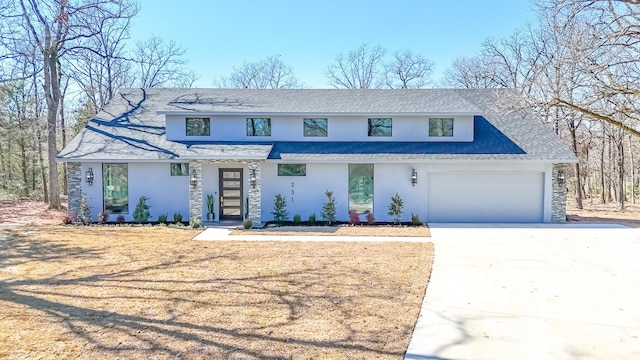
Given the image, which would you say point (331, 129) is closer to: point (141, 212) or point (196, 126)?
point (196, 126)

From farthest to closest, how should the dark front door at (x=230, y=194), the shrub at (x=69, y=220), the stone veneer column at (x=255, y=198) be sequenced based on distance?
the dark front door at (x=230, y=194)
the shrub at (x=69, y=220)
the stone veneer column at (x=255, y=198)

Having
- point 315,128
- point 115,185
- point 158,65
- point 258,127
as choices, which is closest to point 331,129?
point 315,128

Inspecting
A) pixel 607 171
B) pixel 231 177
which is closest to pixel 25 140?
pixel 231 177

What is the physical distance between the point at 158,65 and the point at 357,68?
18053 mm

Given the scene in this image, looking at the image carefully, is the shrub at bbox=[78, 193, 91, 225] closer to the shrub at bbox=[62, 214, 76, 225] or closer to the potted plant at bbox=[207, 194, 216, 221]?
the shrub at bbox=[62, 214, 76, 225]

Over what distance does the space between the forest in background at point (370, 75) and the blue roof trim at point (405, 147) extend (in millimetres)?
2116

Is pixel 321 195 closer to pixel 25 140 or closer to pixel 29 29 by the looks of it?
pixel 29 29

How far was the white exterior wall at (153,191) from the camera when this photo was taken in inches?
567

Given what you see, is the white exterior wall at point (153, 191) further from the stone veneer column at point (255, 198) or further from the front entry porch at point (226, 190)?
the stone veneer column at point (255, 198)

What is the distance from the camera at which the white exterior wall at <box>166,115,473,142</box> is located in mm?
15445

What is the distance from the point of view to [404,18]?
2338cm

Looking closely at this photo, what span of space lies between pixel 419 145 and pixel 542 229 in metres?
4.98

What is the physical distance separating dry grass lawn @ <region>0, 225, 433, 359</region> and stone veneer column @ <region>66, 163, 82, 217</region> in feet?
14.6

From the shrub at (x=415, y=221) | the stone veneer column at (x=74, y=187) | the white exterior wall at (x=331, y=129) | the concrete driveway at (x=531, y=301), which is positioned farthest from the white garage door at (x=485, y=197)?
the stone veneer column at (x=74, y=187)
